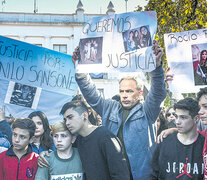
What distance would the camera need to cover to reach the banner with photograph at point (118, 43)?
3.53m

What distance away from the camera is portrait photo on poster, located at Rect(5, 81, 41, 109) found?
14.7 ft

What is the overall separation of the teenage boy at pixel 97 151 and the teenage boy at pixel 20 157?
249 millimetres

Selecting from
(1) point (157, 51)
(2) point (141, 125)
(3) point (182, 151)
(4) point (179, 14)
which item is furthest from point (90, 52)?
(4) point (179, 14)

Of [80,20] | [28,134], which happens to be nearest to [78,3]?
[80,20]

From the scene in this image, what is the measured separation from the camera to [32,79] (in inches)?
183

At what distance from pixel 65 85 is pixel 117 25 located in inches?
58.8

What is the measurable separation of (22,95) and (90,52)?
4.18ft

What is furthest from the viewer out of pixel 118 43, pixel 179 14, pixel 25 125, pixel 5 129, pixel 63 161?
pixel 179 14

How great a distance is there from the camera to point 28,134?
3.57 m

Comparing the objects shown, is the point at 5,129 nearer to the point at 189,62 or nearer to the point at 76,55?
the point at 76,55

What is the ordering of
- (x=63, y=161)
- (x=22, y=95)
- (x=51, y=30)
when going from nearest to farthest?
(x=63, y=161) → (x=22, y=95) → (x=51, y=30)

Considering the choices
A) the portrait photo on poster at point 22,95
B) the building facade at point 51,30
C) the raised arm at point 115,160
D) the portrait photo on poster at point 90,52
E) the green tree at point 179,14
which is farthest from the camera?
the building facade at point 51,30

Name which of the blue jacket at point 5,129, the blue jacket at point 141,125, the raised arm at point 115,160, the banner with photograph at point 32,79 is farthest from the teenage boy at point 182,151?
the banner with photograph at point 32,79

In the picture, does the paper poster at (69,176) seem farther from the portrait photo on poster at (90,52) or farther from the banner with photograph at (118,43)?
the portrait photo on poster at (90,52)
